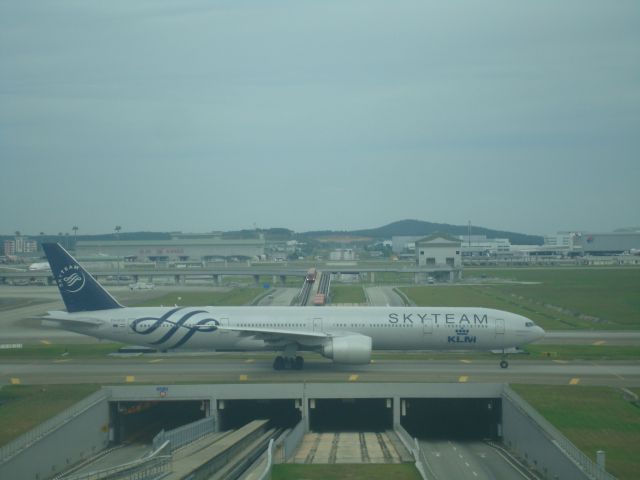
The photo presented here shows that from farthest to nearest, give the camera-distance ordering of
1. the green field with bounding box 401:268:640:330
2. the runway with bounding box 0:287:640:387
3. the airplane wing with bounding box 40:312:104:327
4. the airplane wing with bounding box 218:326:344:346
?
1. the green field with bounding box 401:268:640:330
2. the airplane wing with bounding box 40:312:104:327
3. the airplane wing with bounding box 218:326:344:346
4. the runway with bounding box 0:287:640:387

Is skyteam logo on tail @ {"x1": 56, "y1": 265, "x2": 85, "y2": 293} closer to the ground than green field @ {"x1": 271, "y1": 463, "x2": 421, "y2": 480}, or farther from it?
farther from it

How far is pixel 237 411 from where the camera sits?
40750 millimetres

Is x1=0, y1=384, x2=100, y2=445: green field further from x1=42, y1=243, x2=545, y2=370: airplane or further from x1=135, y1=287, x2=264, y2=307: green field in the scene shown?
x1=135, y1=287, x2=264, y2=307: green field

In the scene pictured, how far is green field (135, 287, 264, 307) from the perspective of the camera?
76062 millimetres

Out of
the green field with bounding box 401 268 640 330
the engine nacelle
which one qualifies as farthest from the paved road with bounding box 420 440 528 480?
the green field with bounding box 401 268 640 330

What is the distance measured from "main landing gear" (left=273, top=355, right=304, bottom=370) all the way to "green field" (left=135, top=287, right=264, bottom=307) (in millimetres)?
32922

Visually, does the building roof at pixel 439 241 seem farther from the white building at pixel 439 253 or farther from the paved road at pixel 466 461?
the paved road at pixel 466 461

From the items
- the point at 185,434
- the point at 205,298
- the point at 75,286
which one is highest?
the point at 75,286

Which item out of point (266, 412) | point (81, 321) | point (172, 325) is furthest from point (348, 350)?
point (81, 321)

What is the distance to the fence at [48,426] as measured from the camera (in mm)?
26789

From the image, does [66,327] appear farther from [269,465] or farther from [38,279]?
[38,279]

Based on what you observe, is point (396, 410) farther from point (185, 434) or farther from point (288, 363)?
point (185, 434)

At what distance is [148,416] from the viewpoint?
40.2 meters

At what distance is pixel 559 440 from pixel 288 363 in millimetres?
17760
